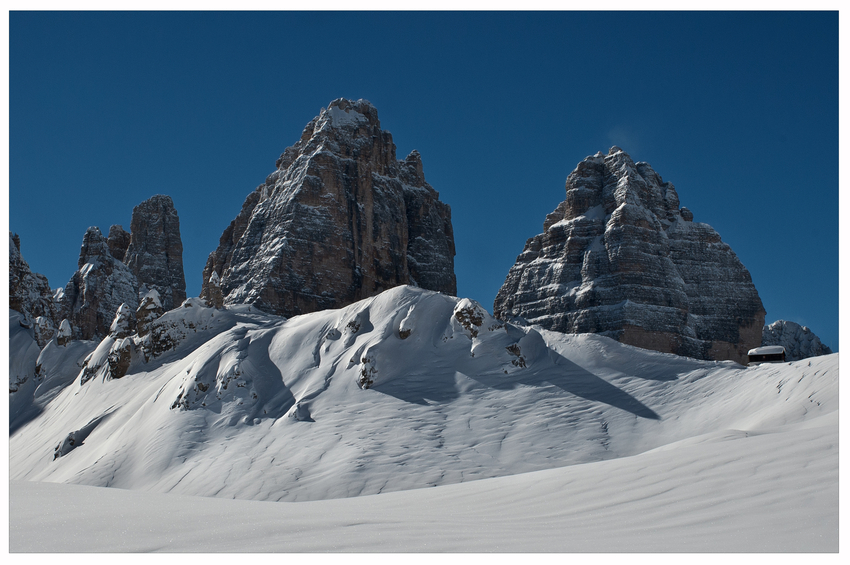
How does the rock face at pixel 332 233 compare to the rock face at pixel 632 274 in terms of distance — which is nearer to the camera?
the rock face at pixel 332 233

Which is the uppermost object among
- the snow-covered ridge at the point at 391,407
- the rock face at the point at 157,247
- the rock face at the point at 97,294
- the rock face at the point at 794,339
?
the rock face at the point at 157,247

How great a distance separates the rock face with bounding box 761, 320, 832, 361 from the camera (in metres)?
97.8

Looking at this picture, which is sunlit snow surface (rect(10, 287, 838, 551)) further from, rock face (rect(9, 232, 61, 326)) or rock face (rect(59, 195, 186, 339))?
rock face (rect(59, 195, 186, 339))

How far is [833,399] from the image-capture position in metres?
16.8

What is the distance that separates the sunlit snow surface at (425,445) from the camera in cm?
698

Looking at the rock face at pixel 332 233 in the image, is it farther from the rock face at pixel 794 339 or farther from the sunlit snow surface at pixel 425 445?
the rock face at pixel 794 339

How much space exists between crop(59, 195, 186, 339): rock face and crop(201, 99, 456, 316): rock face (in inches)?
373

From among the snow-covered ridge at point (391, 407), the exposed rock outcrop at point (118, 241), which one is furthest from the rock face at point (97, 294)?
the snow-covered ridge at point (391, 407)

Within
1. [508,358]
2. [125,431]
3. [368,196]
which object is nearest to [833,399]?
[508,358]

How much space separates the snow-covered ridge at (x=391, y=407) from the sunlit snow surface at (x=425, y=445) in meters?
0.09

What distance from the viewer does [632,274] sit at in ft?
263

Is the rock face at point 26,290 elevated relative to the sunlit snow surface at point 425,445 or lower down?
elevated

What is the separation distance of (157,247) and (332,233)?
1642 inches

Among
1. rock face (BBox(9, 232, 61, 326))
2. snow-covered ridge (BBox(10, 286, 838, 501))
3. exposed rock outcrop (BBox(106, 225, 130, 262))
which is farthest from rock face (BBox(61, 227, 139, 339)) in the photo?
snow-covered ridge (BBox(10, 286, 838, 501))
